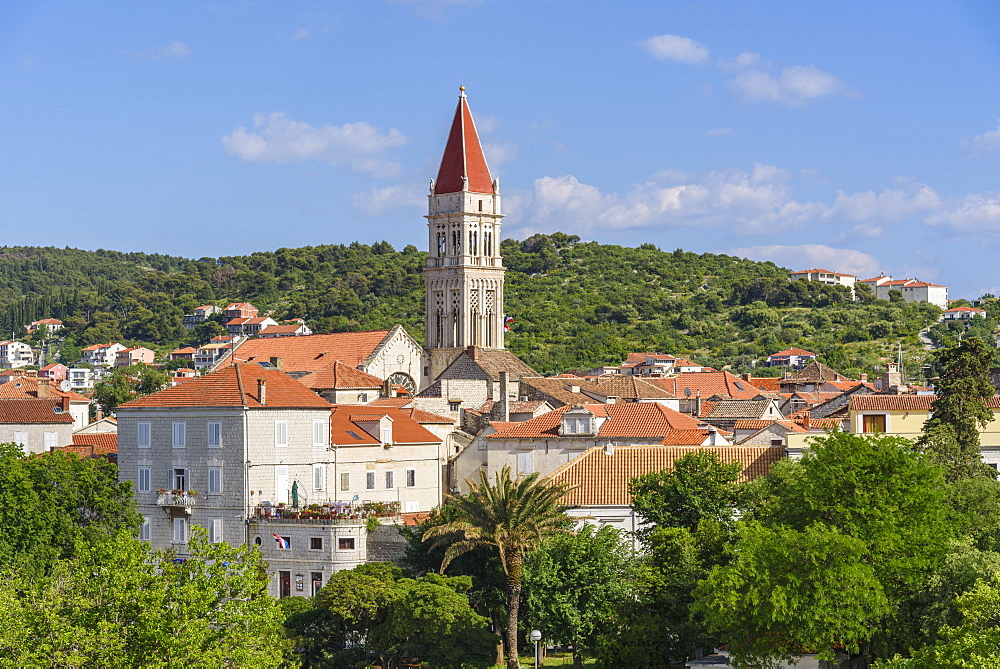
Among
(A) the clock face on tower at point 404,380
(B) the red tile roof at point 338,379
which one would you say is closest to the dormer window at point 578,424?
(B) the red tile roof at point 338,379

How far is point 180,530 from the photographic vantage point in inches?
2405

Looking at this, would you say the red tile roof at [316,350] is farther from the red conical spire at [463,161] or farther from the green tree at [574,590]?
the green tree at [574,590]

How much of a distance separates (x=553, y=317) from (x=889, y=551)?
5858 inches

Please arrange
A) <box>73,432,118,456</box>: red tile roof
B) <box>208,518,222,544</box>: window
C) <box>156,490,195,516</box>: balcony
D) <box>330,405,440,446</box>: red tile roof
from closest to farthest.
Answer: <box>208,518,222,544</box>: window, <box>156,490,195,516</box>: balcony, <box>330,405,440,446</box>: red tile roof, <box>73,432,118,456</box>: red tile roof

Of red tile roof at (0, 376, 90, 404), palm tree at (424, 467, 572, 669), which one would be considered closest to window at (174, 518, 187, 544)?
palm tree at (424, 467, 572, 669)

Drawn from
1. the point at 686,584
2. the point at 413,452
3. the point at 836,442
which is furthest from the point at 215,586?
the point at 413,452

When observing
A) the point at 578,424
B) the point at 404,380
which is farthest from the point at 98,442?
the point at 578,424

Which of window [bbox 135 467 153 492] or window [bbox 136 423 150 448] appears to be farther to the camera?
window [bbox 136 423 150 448]

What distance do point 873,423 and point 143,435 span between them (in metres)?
30.5

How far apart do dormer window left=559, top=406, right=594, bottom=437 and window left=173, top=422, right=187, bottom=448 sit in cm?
1814

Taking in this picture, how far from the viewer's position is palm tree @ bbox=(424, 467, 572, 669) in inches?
2077

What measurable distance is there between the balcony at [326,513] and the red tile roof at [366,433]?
16.1 feet

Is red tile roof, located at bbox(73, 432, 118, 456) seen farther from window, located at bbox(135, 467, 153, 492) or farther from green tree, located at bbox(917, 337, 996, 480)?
green tree, located at bbox(917, 337, 996, 480)

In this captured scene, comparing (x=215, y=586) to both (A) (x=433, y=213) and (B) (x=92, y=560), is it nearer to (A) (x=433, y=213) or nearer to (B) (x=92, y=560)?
(B) (x=92, y=560)
